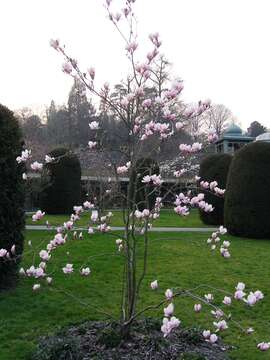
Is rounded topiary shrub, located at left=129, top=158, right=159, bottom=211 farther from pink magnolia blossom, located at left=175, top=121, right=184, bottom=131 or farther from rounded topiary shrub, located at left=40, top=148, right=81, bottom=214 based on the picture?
rounded topiary shrub, located at left=40, top=148, right=81, bottom=214

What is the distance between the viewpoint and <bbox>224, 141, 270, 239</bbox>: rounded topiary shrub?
1162 centimetres

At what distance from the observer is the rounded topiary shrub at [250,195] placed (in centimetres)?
1162

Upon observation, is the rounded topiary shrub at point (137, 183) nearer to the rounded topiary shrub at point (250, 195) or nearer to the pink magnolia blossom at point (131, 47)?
the pink magnolia blossom at point (131, 47)

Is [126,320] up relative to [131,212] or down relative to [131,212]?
down

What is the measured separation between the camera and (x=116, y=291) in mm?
6172

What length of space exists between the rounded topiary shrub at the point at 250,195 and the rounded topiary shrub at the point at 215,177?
8.83 feet

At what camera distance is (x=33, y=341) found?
14.8 ft

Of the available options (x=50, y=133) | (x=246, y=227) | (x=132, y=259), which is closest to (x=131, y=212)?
(x=132, y=259)

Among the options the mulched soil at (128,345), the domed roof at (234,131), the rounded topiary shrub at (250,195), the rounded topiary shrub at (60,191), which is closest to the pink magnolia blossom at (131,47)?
the mulched soil at (128,345)

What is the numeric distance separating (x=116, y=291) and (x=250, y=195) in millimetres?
6370

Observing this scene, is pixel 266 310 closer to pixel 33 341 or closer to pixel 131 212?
pixel 131 212

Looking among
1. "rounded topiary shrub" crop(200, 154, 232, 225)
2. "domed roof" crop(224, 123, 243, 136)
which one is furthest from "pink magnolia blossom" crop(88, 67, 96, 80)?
"domed roof" crop(224, 123, 243, 136)

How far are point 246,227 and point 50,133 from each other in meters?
26.9

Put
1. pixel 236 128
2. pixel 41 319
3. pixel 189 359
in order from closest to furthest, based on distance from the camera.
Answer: pixel 189 359, pixel 41 319, pixel 236 128
